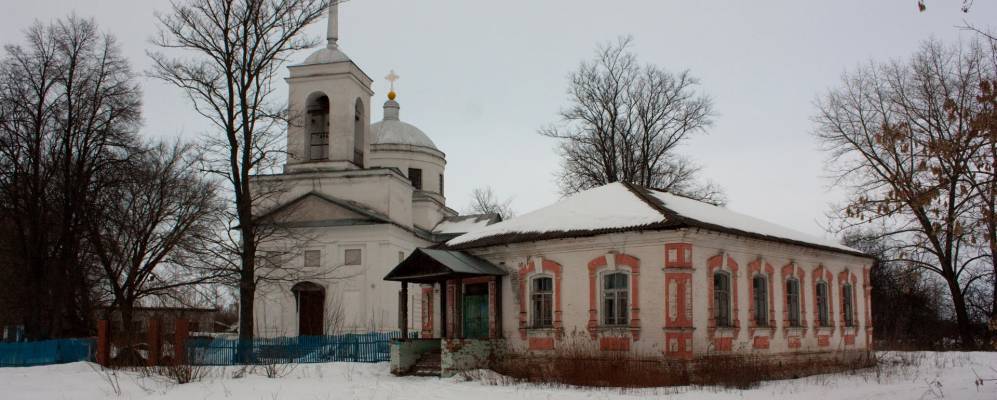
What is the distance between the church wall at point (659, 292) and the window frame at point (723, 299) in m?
0.17

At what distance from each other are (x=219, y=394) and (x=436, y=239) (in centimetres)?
2027

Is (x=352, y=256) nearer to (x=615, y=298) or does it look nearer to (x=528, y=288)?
(x=528, y=288)

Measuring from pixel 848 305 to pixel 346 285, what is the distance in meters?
15.2

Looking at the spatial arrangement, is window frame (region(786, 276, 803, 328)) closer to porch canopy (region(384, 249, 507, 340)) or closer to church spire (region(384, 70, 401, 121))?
porch canopy (region(384, 249, 507, 340))

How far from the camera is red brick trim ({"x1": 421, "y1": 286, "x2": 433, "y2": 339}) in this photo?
20922mm

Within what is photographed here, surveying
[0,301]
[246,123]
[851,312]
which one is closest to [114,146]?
[246,123]

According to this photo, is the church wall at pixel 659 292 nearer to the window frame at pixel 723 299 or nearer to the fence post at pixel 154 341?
the window frame at pixel 723 299

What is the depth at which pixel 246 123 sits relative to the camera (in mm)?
21672

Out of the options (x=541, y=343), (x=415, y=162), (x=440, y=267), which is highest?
(x=415, y=162)

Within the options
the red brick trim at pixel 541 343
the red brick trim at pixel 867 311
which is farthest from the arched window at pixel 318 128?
the red brick trim at pixel 867 311

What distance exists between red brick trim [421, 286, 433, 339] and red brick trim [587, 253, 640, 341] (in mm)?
4607

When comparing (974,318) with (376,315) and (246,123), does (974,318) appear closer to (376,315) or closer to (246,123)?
(376,315)

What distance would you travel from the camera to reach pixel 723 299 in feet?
59.7

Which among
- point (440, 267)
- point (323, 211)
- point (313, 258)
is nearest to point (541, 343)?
point (440, 267)
